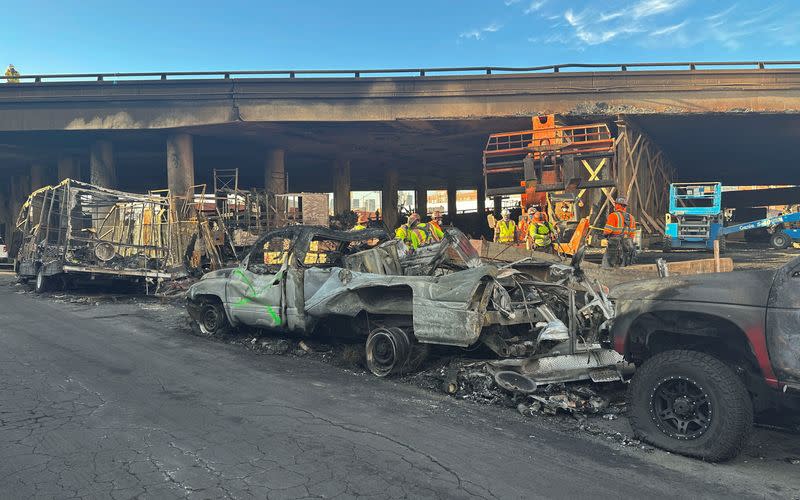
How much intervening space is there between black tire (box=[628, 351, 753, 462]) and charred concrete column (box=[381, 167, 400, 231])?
2489 centimetres

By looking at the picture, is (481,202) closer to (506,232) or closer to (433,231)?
(506,232)

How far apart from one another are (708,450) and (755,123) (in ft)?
64.3

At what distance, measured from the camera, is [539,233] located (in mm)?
12008

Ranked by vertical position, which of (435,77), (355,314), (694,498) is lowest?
(694,498)

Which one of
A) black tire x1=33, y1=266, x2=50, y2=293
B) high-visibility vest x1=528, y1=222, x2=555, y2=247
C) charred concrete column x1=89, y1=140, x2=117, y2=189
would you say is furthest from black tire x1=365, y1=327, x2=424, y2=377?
charred concrete column x1=89, y1=140, x2=117, y2=189

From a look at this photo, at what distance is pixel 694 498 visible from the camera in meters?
3.29

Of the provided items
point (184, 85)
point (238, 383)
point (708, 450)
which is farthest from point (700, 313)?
point (184, 85)

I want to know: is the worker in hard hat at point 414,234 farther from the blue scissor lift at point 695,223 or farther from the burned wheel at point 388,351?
the blue scissor lift at point 695,223

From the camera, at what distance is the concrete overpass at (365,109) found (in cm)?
1716

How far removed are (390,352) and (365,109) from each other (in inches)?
550

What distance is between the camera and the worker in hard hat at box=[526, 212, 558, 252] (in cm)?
1200

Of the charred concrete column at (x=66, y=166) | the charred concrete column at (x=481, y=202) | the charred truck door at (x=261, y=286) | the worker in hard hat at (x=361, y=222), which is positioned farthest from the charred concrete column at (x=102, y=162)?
the charred concrete column at (x=481, y=202)

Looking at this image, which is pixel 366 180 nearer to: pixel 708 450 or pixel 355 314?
pixel 355 314

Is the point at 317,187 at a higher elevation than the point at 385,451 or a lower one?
higher
